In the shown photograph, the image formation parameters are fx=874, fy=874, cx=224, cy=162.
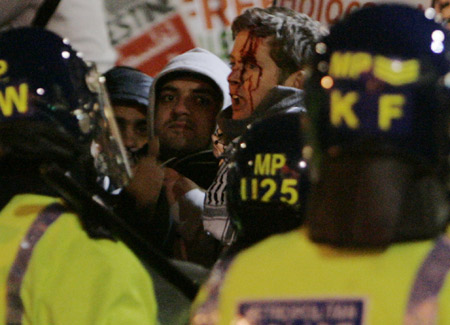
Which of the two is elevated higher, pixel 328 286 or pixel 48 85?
pixel 328 286

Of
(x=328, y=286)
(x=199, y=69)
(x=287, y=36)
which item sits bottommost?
(x=199, y=69)

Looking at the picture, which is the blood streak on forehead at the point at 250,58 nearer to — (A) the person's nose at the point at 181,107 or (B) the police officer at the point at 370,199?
(A) the person's nose at the point at 181,107

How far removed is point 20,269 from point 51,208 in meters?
0.22

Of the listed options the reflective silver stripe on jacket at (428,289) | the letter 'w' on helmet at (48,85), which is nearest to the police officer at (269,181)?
the letter 'w' on helmet at (48,85)

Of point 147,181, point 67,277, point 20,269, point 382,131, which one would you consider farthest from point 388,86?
point 147,181

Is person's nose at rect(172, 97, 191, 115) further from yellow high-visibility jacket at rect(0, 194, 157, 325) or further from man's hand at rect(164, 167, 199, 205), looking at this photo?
yellow high-visibility jacket at rect(0, 194, 157, 325)

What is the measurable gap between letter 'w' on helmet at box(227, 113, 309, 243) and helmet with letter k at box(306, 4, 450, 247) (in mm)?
631

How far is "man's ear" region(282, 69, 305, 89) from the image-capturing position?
356 cm

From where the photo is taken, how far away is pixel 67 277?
2.30m

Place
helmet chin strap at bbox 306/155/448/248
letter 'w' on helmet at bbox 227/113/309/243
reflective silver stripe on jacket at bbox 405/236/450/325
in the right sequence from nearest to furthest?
reflective silver stripe on jacket at bbox 405/236/450/325 < helmet chin strap at bbox 306/155/448/248 < letter 'w' on helmet at bbox 227/113/309/243

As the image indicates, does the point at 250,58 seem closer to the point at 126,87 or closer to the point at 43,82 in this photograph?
the point at 126,87

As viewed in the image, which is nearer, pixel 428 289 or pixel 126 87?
pixel 428 289

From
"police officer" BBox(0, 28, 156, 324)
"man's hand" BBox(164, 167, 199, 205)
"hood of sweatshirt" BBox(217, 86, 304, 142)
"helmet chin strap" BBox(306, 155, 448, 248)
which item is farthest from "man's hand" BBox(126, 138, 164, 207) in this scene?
"helmet chin strap" BBox(306, 155, 448, 248)

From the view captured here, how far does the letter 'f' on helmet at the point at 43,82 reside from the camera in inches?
101
